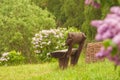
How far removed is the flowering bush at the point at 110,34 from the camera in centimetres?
161

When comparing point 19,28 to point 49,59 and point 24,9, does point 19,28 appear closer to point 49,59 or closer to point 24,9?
point 24,9

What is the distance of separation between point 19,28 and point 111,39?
22.0 metres

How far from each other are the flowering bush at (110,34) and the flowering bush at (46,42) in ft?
58.8

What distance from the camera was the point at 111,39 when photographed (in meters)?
1.68

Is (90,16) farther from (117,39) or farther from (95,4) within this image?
(117,39)

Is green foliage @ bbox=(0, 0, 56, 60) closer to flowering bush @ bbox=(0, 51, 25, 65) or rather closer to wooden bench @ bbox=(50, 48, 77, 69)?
flowering bush @ bbox=(0, 51, 25, 65)

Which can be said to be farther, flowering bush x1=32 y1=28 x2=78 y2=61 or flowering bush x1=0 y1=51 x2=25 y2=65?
flowering bush x1=32 y1=28 x2=78 y2=61

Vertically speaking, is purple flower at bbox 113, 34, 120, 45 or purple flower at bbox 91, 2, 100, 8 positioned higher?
purple flower at bbox 113, 34, 120, 45

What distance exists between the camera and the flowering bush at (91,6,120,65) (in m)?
1.61

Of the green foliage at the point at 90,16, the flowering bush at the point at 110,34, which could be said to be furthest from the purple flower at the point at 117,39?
the green foliage at the point at 90,16

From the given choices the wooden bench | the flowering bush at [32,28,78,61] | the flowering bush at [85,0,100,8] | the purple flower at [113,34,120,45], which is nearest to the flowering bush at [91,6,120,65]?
the purple flower at [113,34,120,45]

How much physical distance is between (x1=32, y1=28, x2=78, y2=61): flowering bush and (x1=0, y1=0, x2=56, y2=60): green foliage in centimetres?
215

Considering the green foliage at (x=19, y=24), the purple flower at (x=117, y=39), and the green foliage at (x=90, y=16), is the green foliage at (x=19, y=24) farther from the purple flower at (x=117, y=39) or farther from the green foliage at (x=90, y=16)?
the purple flower at (x=117, y=39)

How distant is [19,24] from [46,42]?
3221 millimetres
